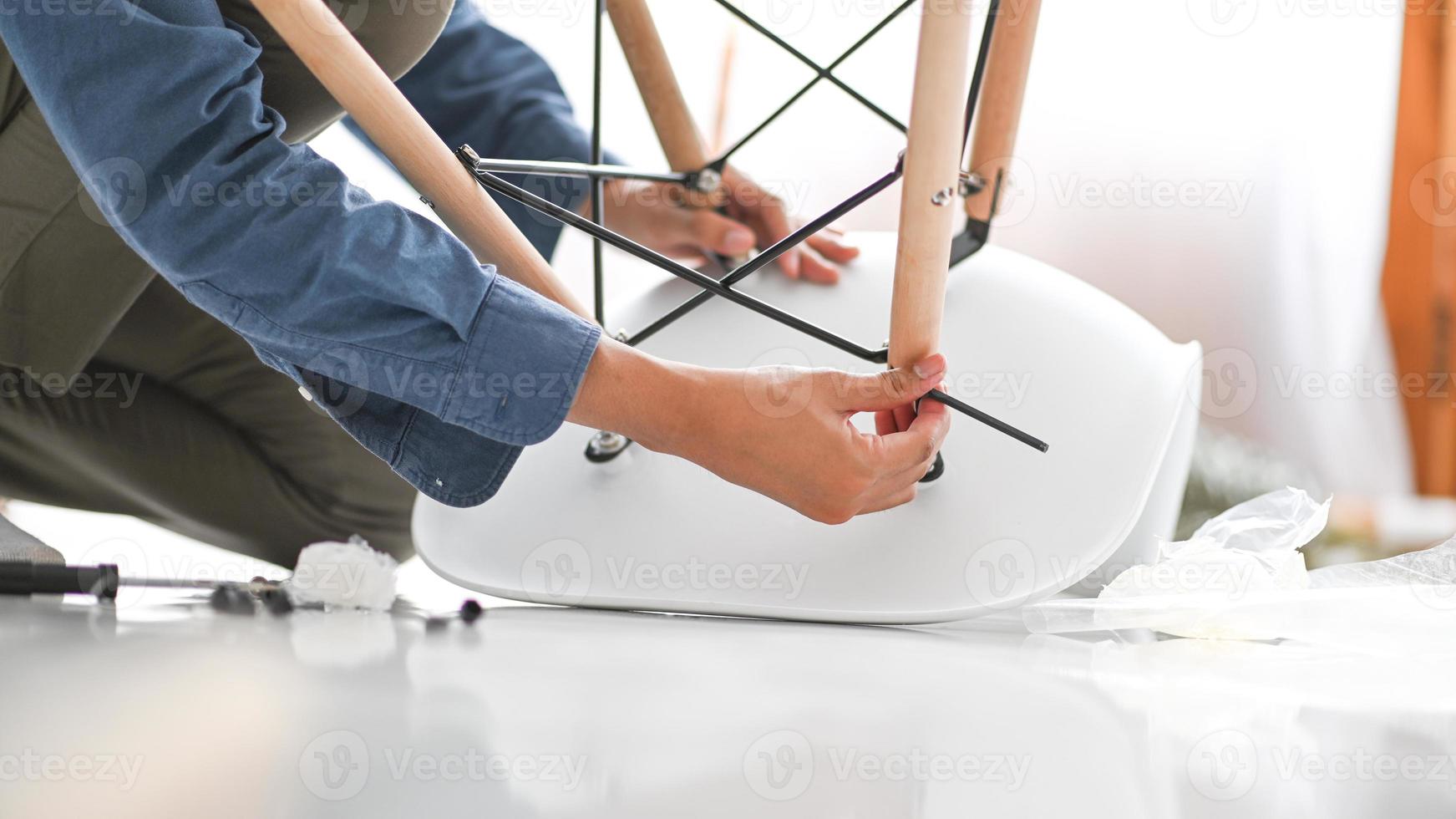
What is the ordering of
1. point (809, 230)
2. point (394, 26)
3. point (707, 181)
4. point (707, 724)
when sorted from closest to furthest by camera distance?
point (707, 724) → point (809, 230) → point (394, 26) → point (707, 181)

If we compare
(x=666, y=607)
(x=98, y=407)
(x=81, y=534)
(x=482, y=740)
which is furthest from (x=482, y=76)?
(x=81, y=534)

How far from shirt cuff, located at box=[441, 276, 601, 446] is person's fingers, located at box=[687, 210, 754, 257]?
32cm

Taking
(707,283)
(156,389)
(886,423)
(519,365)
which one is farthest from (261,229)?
(156,389)

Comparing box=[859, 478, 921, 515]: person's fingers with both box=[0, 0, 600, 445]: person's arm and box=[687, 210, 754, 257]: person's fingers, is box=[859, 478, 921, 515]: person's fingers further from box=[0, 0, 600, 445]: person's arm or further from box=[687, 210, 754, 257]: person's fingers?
box=[687, 210, 754, 257]: person's fingers

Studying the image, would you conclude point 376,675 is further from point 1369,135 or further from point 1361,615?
point 1369,135

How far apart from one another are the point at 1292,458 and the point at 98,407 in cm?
162

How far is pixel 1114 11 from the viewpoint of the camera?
5.53 feet

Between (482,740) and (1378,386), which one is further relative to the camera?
(1378,386)

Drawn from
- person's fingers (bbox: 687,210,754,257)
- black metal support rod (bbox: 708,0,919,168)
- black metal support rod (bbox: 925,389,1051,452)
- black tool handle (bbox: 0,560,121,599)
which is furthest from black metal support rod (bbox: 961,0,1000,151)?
black tool handle (bbox: 0,560,121,599)

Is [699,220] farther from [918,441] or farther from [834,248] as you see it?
[918,441]

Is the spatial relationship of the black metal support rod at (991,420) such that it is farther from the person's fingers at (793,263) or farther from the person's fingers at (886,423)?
the person's fingers at (793,263)

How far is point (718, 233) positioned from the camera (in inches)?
32.1

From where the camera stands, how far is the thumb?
533mm

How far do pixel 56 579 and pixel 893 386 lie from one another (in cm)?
56
